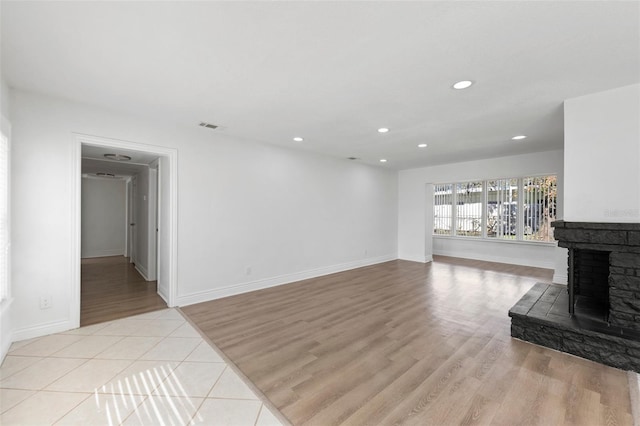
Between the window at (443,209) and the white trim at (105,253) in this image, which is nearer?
the white trim at (105,253)

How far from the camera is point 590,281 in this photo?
3.24 m

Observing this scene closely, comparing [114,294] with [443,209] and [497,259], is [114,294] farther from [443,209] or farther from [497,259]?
[443,209]

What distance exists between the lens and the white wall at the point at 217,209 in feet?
9.21

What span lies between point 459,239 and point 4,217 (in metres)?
8.74

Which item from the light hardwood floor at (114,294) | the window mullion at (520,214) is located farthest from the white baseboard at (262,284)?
the window mullion at (520,214)

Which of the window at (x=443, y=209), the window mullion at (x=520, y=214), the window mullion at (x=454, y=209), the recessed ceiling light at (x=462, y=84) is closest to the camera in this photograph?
the recessed ceiling light at (x=462, y=84)

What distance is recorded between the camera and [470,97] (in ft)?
9.29

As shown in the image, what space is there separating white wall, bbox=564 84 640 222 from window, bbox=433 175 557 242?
4100 mm

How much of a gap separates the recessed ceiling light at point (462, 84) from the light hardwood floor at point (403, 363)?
2483mm

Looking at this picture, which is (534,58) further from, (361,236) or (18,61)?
(361,236)

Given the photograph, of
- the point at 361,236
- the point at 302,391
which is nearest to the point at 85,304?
the point at 302,391

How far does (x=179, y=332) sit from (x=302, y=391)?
1700mm

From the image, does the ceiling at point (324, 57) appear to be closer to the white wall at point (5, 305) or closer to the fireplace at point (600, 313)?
the white wall at point (5, 305)

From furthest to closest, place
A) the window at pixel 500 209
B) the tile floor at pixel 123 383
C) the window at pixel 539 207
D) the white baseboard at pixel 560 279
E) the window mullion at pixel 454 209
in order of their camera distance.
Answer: the window mullion at pixel 454 209
the window at pixel 500 209
the window at pixel 539 207
the white baseboard at pixel 560 279
the tile floor at pixel 123 383
